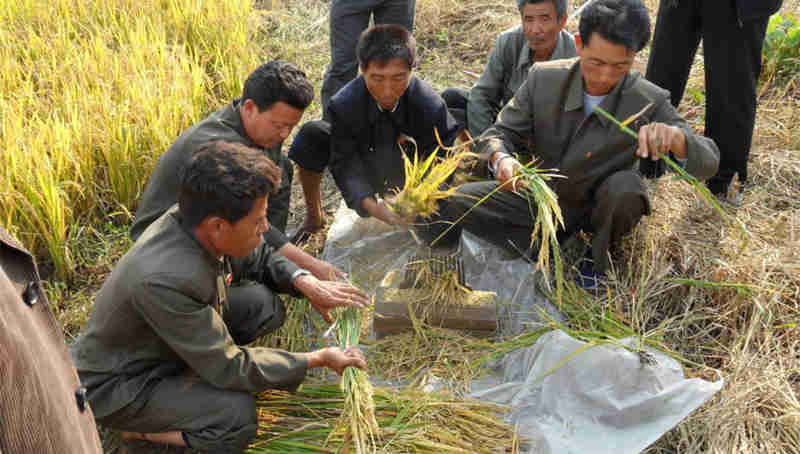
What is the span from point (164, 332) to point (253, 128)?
1.02 m

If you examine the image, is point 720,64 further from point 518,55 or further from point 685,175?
point 685,175

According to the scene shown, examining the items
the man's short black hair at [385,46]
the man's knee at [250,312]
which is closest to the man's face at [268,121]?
the man's short black hair at [385,46]

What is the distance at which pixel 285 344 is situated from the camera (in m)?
2.59

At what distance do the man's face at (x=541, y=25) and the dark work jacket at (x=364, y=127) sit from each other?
0.60 metres

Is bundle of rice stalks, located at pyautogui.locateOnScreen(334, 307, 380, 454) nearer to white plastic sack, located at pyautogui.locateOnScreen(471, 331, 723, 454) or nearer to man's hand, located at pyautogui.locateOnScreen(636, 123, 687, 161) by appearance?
white plastic sack, located at pyautogui.locateOnScreen(471, 331, 723, 454)

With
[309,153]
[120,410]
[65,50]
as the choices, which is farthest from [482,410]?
[65,50]

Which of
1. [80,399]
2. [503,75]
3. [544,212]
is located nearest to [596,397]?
[544,212]

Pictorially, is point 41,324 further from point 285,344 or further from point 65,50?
point 65,50

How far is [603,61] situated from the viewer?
8.17 feet

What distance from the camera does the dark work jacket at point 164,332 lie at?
1.88 metres

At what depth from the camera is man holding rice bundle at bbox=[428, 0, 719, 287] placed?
7.95ft

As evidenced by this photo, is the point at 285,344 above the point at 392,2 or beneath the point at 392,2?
beneath

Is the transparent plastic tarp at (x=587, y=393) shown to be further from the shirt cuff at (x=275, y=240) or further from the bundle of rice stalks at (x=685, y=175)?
the shirt cuff at (x=275, y=240)

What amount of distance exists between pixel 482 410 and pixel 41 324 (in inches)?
59.6
